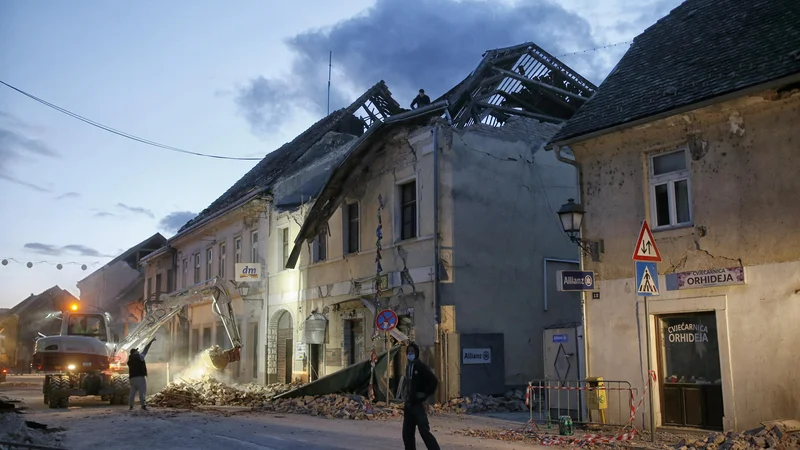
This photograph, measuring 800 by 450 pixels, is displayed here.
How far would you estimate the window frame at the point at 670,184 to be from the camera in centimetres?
1402

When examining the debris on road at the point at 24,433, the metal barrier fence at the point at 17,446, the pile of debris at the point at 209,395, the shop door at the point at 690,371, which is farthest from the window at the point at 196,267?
the shop door at the point at 690,371

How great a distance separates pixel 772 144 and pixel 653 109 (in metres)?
2.14

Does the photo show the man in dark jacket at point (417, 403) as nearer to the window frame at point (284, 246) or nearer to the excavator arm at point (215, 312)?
the excavator arm at point (215, 312)

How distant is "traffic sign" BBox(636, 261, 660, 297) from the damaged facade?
1.76 m

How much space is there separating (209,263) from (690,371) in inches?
999

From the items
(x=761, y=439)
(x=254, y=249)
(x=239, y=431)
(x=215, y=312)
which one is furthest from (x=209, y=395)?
(x=761, y=439)

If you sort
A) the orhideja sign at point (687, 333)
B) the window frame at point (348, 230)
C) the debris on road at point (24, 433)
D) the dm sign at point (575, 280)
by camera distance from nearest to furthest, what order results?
the debris on road at point (24, 433), the orhideja sign at point (687, 333), the dm sign at point (575, 280), the window frame at point (348, 230)

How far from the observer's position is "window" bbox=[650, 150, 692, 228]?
14.1 metres

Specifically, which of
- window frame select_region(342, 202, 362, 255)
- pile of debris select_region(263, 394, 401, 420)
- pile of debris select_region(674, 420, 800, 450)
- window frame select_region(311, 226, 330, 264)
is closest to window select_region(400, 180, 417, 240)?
window frame select_region(342, 202, 362, 255)

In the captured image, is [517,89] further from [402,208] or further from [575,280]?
[575,280]

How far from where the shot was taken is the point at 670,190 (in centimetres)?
1431

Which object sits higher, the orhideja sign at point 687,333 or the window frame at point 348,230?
the window frame at point 348,230

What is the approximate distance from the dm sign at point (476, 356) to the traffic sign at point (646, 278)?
7847 mm

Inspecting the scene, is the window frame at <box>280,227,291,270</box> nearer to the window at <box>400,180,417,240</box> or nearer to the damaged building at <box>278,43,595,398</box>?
the damaged building at <box>278,43,595,398</box>
